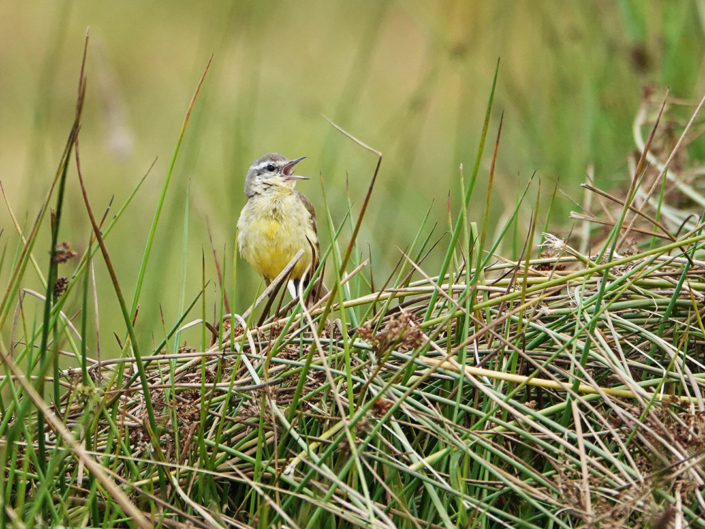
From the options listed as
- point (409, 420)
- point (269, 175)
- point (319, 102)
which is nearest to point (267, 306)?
point (409, 420)

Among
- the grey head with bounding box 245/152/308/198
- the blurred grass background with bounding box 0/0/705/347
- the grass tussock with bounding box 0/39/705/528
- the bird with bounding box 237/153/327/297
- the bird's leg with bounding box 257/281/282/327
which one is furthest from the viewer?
the blurred grass background with bounding box 0/0/705/347

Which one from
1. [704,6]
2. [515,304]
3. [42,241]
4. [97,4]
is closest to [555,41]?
[704,6]

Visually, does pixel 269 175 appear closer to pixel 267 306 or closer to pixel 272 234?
pixel 272 234

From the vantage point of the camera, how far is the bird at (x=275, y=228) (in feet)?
13.6

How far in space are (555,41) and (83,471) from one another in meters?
4.40

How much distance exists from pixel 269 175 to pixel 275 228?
1.54ft

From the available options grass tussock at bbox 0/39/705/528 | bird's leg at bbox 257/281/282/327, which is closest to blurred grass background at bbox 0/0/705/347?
bird's leg at bbox 257/281/282/327

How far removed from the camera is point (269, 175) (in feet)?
14.7

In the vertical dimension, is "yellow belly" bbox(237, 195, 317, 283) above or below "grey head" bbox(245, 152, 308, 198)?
below

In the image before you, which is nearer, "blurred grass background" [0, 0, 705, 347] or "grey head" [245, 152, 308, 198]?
"grey head" [245, 152, 308, 198]

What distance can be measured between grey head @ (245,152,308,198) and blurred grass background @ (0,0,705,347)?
0.67ft

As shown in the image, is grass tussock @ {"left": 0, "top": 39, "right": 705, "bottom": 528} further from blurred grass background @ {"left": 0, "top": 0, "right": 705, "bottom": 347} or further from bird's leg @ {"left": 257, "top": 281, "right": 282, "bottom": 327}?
blurred grass background @ {"left": 0, "top": 0, "right": 705, "bottom": 347}

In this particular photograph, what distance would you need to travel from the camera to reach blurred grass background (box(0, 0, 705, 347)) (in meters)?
4.67

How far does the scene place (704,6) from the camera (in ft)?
14.8
